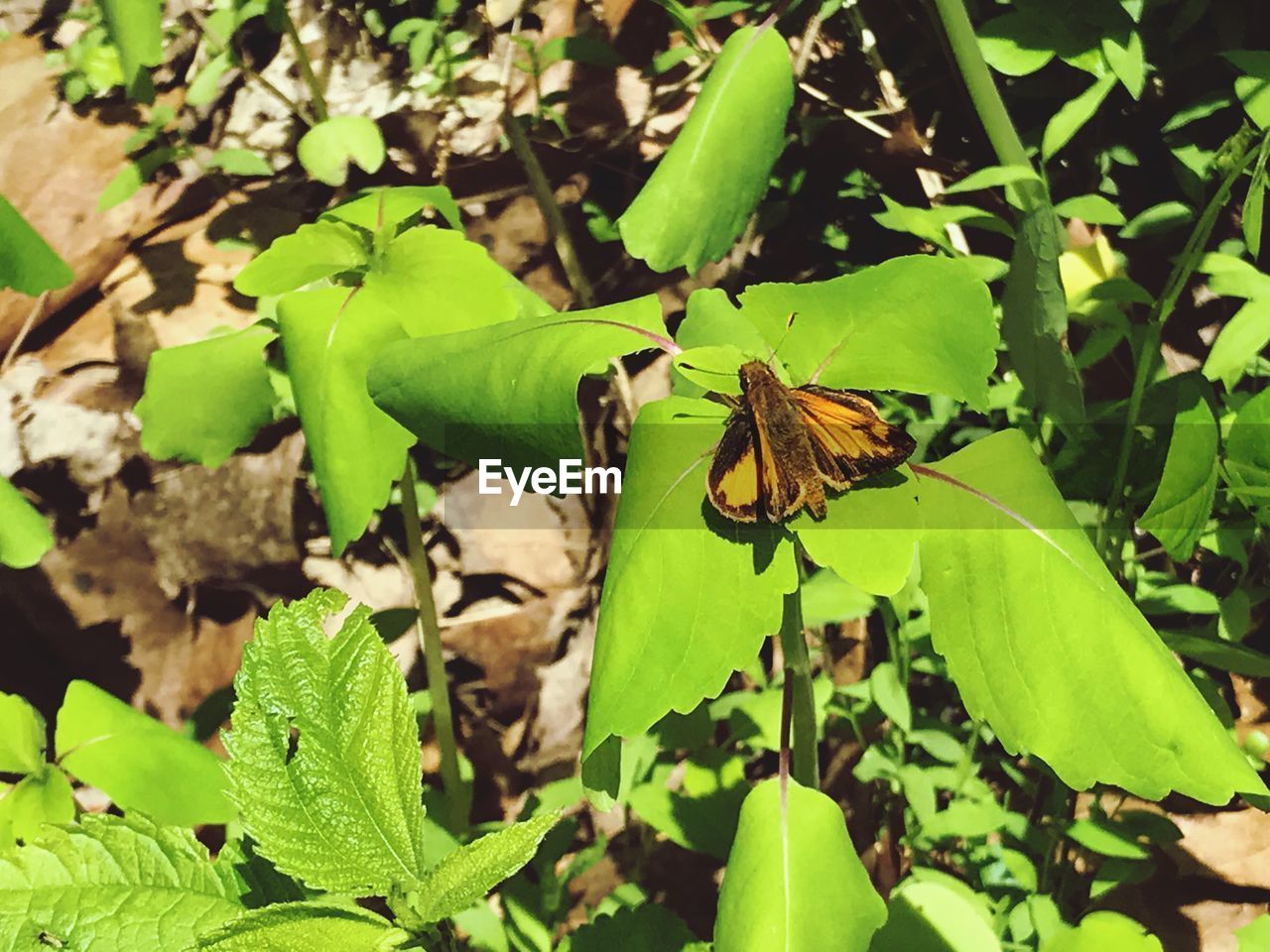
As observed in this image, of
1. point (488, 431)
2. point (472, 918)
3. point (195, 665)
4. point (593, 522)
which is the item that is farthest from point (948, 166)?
point (195, 665)

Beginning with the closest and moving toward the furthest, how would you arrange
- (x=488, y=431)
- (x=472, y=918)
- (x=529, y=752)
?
(x=488, y=431) < (x=472, y=918) < (x=529, y=752)

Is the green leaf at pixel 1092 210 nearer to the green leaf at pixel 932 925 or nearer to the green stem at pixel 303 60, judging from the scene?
the green leaf at pixel 932 925

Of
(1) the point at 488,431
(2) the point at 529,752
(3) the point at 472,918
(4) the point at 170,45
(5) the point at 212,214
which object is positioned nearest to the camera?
(1) the point at 488,431

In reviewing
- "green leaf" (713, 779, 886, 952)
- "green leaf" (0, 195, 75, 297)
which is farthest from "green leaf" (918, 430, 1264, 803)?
"green leaf" (0, 195, 75, 297)

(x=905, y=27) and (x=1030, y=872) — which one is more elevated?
(x=905, y=27)

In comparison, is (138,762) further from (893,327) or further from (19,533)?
(893,327)

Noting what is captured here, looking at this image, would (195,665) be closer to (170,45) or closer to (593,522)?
(593,522)

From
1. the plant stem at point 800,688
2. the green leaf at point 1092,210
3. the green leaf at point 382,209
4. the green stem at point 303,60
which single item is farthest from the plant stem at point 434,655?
the green leaf at point 1092,210
